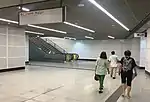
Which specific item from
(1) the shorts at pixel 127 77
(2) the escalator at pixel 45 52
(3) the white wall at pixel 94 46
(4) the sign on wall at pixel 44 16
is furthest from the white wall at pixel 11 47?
(3) the white wall at pixel 94 46

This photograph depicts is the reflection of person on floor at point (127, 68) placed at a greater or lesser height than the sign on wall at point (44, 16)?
lesser

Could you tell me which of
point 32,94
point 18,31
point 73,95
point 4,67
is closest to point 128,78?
point 73,95

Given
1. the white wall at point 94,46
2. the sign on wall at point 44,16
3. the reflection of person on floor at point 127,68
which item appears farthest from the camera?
the white wall at point 94,46

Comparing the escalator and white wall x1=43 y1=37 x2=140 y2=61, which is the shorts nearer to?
white wall x1=43 y1=37 x2=140 y2=61

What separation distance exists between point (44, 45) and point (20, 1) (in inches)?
747

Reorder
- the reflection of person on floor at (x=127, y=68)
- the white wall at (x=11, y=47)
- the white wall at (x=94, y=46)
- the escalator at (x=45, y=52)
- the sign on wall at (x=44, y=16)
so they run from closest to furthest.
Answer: the sign on wall at (x=44, y=16), the reflection of person on floor at (x=127, y=68), the white wall at (x=11, y=47), the escalator at (x=45, y=52), the white wall at (x=94, y=46)

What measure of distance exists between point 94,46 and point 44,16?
826 inches

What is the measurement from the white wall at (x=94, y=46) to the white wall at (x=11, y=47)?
554 inches

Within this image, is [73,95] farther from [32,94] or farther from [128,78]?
[128,78]

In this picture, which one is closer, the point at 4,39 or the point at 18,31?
the point at 4,39

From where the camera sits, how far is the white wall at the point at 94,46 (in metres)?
23.3

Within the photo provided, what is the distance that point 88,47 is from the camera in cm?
2619

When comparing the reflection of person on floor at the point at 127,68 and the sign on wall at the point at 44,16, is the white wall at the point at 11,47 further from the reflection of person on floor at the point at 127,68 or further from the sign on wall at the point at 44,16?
the reflection of person on floor at the point at 127,68

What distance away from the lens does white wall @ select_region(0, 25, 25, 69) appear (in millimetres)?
11648
